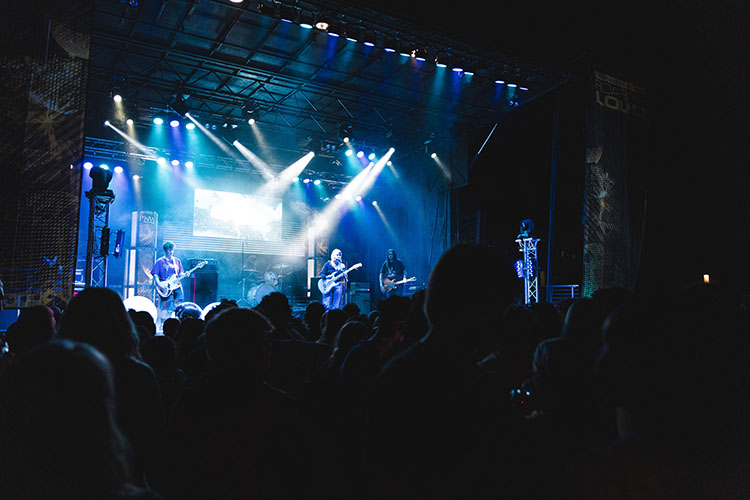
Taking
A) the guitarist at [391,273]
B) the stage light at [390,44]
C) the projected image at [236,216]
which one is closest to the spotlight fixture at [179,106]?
the projected image at [236,216]

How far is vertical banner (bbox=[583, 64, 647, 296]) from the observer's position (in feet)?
28.9

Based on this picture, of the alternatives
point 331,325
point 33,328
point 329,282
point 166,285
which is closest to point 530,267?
point 329,282

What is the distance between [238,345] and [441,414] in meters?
0.90

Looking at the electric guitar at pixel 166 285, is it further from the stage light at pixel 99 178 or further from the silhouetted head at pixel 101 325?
the silhouetted head at pixel 101 325

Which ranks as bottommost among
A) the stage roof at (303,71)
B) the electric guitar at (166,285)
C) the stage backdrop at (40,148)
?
the electric guitar at (166,285)

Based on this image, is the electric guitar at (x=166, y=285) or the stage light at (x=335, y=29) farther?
the electric guitar at (x=166, y=285)

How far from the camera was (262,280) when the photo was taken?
16.3 metres

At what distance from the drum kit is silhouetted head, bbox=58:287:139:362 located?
13138 mm

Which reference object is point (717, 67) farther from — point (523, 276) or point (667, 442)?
point (667, 442)

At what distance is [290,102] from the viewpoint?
1320 centimetres

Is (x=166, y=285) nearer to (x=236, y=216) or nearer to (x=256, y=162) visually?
(x=236, y=216)

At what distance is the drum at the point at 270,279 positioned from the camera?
16.2 meters

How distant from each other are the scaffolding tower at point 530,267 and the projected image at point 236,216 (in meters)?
9.02

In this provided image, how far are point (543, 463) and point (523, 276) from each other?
9.69 m
